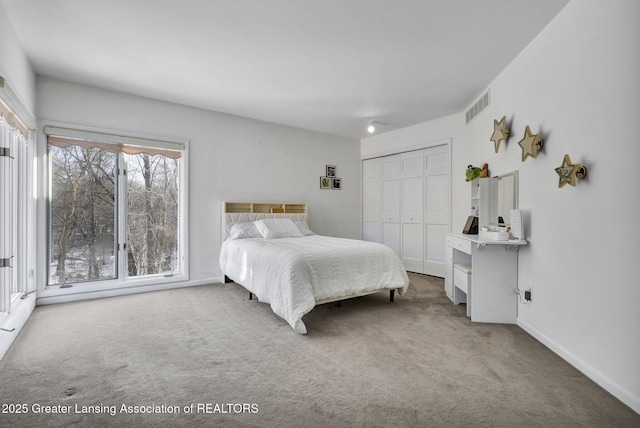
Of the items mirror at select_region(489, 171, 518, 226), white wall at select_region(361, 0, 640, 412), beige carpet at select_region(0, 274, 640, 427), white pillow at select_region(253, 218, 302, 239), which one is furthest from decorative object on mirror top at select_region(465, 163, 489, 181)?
white pillow at select_region(253, 218, 302, 239)

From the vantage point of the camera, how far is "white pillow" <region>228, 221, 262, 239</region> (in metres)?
4.31

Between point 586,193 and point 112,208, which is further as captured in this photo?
point 112,208

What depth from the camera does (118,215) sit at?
13.0ft

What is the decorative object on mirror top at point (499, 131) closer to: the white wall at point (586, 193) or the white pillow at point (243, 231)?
the white wall at point (586, 193)

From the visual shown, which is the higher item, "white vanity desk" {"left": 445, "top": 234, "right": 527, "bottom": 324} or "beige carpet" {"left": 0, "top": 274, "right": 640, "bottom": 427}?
"white vanity desk" {"left": 445, "top": 234, "right": 527, "bottom": 324}

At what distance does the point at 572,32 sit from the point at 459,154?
2405 mm

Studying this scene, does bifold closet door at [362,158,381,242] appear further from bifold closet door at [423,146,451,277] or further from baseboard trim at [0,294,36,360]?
baseboard trim at [0,294,36,360]

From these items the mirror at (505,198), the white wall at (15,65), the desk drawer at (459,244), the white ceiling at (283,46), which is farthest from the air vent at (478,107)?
the white wall at (15,65)

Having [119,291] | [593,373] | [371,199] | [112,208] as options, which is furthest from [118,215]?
[593,373]

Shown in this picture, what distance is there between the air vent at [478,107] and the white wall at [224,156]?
236 centimetres

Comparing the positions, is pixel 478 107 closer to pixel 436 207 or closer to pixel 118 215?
pixel 436 207

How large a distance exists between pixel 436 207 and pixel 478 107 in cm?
162

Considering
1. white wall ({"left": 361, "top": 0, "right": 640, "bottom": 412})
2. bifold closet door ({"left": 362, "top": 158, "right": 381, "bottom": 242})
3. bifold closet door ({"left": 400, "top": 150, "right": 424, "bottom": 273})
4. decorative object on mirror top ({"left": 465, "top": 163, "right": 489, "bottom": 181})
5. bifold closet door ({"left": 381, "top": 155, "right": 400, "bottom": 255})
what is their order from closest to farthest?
white wall ({"left": 361, "top": 0, "right": 640, "bottom": 412}) < decorative object on mirror top ({"left": 465, "top": 163, "right": 489, "bottom": 181}) < bifold closet door ({"left": 400, "top": 150, "right": 424, "bottom": 273}) < bifold closet door ({"left": 381, "top": 155, "right": 400, "bottom": 255}) < bifold closet door ({"left": 362, "top": 158, "right": 381, "bottom": 242})

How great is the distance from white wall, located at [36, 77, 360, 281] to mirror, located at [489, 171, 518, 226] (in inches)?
119
